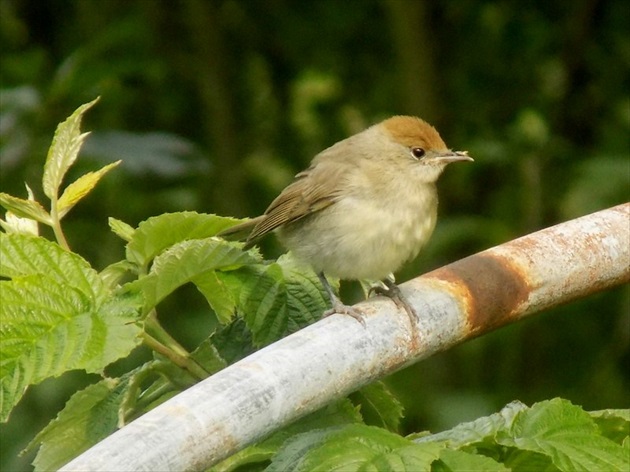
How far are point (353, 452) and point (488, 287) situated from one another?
61 centimetres

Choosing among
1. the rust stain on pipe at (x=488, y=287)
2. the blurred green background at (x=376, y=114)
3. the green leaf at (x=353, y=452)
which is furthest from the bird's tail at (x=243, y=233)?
the blurred green background at (x=376, y=114)

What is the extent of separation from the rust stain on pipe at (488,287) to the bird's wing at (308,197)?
1135mm

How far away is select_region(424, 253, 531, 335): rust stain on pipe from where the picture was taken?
217 cm

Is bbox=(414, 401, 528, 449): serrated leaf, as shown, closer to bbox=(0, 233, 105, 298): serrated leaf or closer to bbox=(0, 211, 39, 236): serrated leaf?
bbox=(0, 233, 105, 298): serrated leaf

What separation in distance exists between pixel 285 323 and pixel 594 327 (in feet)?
12.4

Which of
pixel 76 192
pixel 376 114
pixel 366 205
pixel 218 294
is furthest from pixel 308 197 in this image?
pixel 376 114

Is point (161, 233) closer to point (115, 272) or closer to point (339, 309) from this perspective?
point (115, 272)

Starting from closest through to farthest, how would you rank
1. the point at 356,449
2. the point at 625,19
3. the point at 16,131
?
the point at 356,449 < the point at 16,131 < the point at 625,19

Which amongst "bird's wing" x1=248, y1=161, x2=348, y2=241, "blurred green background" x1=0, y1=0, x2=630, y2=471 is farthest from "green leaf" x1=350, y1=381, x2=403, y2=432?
"blurred green background" x1=0, y1=0, x2=630, y2=471

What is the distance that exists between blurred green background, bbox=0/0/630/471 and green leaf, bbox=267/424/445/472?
3053mm

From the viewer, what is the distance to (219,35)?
615cm

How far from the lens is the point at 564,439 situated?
1819 mm

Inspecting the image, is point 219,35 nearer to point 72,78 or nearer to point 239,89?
point 239,89

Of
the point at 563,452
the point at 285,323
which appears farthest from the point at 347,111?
the point at 563,452
